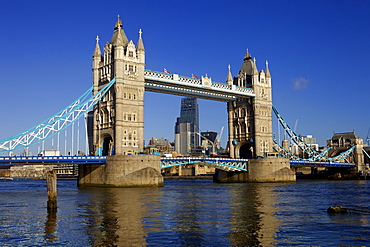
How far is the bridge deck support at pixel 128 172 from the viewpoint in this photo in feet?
250

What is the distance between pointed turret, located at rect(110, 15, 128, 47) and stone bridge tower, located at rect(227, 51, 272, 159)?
33399 mm

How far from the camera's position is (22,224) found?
32344 mm

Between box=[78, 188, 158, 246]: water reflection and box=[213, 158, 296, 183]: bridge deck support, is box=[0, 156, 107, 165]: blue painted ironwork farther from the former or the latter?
box=[213, 158, 296, 183]: bridge deck support

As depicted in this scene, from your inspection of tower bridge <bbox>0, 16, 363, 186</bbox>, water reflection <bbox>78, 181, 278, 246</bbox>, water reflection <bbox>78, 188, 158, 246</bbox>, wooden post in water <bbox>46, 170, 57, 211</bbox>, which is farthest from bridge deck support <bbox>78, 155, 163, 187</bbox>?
wooden post in water <bbox>46, 170, 57, 211</bbox>

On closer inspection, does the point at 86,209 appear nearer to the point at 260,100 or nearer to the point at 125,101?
the point at 125,101

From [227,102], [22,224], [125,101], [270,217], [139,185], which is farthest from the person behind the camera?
[227,102]

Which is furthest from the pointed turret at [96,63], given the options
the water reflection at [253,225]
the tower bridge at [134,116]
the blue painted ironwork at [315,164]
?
the water reflection at [253,225]

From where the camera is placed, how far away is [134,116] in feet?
276

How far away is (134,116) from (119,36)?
15020 mm

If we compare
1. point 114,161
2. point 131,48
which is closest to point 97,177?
point 114,161

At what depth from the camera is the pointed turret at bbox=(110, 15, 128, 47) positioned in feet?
275

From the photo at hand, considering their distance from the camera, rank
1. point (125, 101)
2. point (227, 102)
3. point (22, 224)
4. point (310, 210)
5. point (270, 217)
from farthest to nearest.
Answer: point (227, 102), point (125, 101), point (310, 210), point (270, 217), point (22, 224)

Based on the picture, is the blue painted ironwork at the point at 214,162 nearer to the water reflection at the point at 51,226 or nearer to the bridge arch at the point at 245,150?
the bridge arch at the point at 245,150

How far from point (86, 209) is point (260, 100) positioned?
74.5 meters
